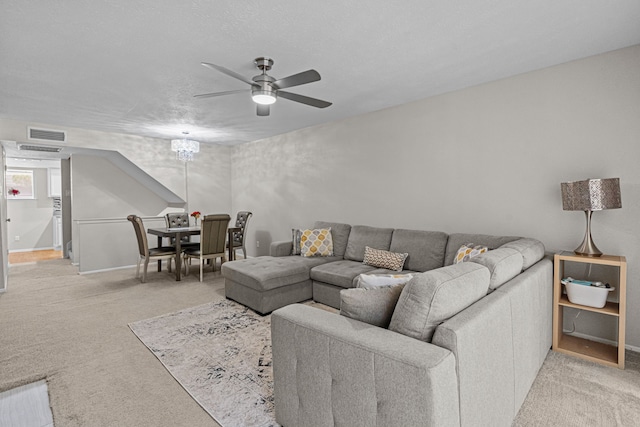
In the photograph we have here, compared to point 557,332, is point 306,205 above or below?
above

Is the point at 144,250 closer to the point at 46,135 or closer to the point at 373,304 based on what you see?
the point at 46,135

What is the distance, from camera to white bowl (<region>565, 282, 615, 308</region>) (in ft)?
7.75

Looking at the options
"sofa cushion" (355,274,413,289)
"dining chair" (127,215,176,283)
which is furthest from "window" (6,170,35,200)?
"sofa cushion" (355,274,413,289)

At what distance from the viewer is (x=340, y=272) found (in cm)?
350

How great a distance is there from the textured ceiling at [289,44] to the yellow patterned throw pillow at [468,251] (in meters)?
1.63

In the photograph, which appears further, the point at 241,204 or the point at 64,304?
the point at 241,204

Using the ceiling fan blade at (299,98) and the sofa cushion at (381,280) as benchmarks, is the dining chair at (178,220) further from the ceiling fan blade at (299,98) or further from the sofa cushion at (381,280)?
the sofa cushion at (381,280)

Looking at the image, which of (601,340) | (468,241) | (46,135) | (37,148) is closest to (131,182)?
(37,148)

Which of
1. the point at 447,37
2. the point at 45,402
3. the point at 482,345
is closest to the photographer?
the point at 482,345

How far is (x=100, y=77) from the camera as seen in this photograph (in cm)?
297

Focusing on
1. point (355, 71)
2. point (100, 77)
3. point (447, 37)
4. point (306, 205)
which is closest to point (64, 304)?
point (100, 77)

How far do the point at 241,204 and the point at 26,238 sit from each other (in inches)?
224

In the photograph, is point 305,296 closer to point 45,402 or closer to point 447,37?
point 45,402

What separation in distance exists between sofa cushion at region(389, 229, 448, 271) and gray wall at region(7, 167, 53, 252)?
8.91m
